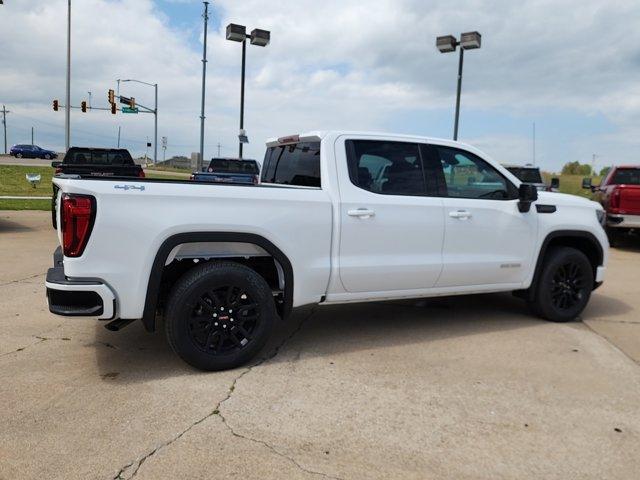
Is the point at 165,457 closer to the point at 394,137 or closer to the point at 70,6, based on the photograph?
the point at 394,137

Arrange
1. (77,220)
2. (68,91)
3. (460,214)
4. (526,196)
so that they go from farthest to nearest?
(68,91), (526,196), (460,214), (77,220)

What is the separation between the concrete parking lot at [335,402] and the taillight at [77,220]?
997 mm

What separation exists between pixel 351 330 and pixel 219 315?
1681 millimetres

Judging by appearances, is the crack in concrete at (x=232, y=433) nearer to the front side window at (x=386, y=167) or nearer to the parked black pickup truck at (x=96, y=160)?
the front side window at (x=386, y=167)

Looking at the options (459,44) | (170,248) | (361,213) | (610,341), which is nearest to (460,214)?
(361,213)

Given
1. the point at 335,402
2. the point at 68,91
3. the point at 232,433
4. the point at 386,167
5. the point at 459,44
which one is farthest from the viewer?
the point at 68,91

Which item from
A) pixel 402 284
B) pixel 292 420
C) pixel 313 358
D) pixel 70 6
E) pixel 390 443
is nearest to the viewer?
pixel 390 443

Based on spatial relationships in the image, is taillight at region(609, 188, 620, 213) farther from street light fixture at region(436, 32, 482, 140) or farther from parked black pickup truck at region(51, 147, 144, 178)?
parked black pickup truck at region(51, 147, 144, 178)

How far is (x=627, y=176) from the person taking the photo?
12.3 m

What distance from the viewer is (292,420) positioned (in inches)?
134

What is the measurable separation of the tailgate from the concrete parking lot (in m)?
6.42

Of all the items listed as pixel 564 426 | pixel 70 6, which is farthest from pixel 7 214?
pixel 70 6

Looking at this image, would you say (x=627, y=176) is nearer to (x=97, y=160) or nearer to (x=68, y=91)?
(x=97, y=160)

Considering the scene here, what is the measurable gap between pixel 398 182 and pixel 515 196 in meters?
1.29
